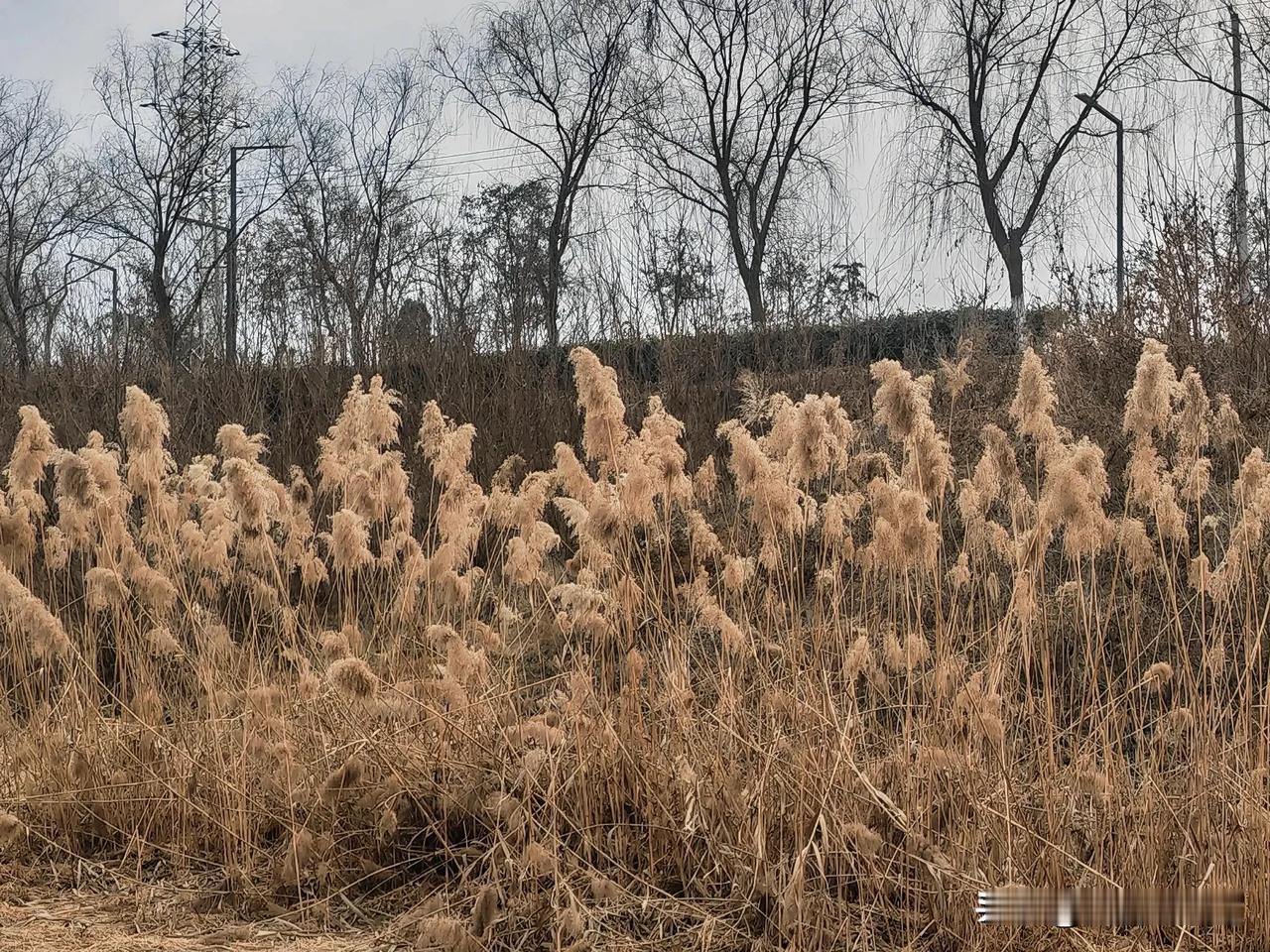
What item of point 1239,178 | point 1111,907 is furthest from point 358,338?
point 1111,907

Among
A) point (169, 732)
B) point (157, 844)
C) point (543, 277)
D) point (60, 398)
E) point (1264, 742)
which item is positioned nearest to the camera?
point (1264, 742)

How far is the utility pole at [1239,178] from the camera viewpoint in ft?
26.9

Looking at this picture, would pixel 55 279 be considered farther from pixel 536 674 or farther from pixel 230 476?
pixel 230 476

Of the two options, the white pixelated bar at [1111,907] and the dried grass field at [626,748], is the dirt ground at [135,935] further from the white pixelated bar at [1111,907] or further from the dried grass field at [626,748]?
the white pixelated bar at [1111,907]

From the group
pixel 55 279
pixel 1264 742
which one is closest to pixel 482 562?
pixel 1264 742

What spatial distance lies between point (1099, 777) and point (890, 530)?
0.82m

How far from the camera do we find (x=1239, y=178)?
1061 centimetres

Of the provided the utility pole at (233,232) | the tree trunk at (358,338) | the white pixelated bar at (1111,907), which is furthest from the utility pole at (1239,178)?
the utility pole at (233,232)

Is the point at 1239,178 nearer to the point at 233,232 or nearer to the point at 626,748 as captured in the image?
the point at 626,748

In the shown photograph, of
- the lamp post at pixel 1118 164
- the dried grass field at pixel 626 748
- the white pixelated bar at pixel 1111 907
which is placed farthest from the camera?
the lamp post at pixel 1118 164

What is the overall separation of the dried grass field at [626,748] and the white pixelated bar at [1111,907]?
0.13 ft

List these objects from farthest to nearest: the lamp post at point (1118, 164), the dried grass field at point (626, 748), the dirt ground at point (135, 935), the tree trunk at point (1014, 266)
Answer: the tree trunk at point (1014, 266), the lamp post at point (1118, 164), the dirt ground at point (135, 935), the dried grass field at point (626, 748)

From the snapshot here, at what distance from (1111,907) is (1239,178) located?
9317mm

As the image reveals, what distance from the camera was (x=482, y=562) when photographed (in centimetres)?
848
